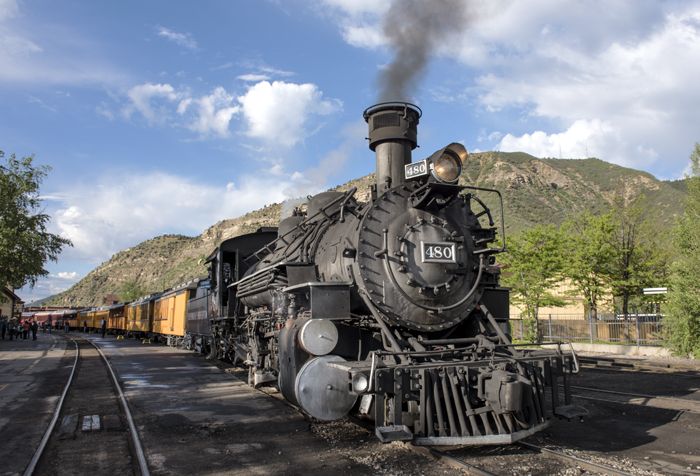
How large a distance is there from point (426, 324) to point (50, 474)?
4.29m

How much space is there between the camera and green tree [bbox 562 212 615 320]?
25672 mm

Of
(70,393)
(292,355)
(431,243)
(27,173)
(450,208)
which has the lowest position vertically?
(70,393)

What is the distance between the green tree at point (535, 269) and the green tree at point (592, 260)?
0.67 meters

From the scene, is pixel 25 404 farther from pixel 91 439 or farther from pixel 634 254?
pixel 634 254

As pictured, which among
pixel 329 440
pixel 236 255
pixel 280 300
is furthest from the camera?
pixel 236 255

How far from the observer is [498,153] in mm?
126125

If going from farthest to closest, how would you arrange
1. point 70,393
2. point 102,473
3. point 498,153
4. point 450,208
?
point 498,153 < point 70,393 < point 450,208 < point 102,473

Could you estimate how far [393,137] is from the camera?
7.56 metres

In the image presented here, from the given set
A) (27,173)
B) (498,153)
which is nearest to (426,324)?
(27,173)

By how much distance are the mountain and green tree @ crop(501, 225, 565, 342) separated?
2039 inches

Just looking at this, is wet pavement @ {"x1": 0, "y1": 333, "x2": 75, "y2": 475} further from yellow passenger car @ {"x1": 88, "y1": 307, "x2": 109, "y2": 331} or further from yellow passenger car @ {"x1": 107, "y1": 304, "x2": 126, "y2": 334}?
yellow passenger car @ {"x1": 88, "y1": 307, "x2": 109, "y2": 331}

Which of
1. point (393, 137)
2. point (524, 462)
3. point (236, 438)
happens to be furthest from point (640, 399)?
point (236, 438)

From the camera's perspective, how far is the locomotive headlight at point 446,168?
21.2ft

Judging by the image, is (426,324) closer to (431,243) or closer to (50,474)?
(431,243)
